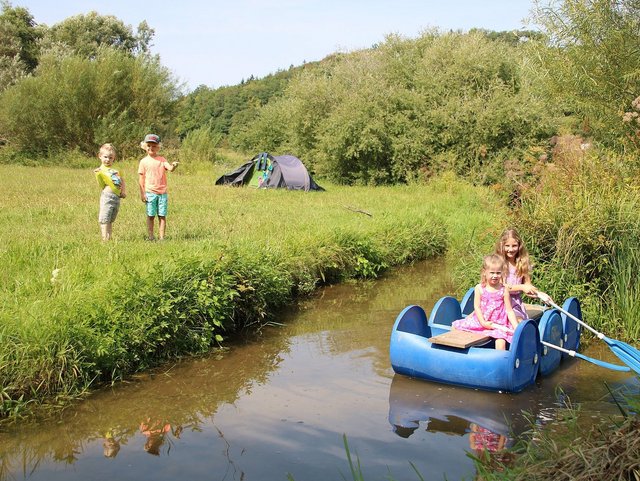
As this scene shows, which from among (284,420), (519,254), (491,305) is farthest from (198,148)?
(284,420)

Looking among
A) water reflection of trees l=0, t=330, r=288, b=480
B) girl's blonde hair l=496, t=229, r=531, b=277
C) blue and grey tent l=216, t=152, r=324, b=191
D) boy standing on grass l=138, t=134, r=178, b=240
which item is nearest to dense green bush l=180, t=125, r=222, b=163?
blue and grey tent l=216, t=152, r=324, b=191

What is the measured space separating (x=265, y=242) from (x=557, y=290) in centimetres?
412

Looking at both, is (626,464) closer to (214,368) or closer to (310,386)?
(310,386)

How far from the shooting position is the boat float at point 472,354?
674 cm

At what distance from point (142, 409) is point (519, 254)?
4292mm

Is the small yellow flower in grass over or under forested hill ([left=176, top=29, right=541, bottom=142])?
under

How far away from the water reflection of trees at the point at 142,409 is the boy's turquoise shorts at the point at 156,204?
11.7 feet

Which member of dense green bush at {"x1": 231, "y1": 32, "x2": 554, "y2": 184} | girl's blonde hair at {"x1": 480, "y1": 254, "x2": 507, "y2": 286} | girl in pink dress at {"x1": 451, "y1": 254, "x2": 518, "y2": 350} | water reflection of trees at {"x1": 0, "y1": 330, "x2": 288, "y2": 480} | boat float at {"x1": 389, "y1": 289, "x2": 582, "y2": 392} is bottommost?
water reflection of trees at {"x1": 0, "y1": 330, "x2": 288, "y2": 480}

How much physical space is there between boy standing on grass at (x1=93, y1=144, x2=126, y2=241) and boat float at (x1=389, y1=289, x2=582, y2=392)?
16.0ft

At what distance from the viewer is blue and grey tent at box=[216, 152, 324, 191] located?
22203 millimetres

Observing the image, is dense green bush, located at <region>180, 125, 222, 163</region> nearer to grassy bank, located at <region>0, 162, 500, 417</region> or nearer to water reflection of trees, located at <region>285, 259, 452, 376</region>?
grassy bank, located at <region>0, 162, 500, 417</region>

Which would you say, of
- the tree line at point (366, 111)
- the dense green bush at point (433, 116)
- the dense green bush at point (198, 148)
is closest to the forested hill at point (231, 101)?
the tree line at point (366, 111)

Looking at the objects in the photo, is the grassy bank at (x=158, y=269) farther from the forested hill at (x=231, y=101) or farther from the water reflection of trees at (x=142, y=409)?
the forested hill at (x=231, y=101)

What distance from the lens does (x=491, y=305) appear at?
749 centimetres
